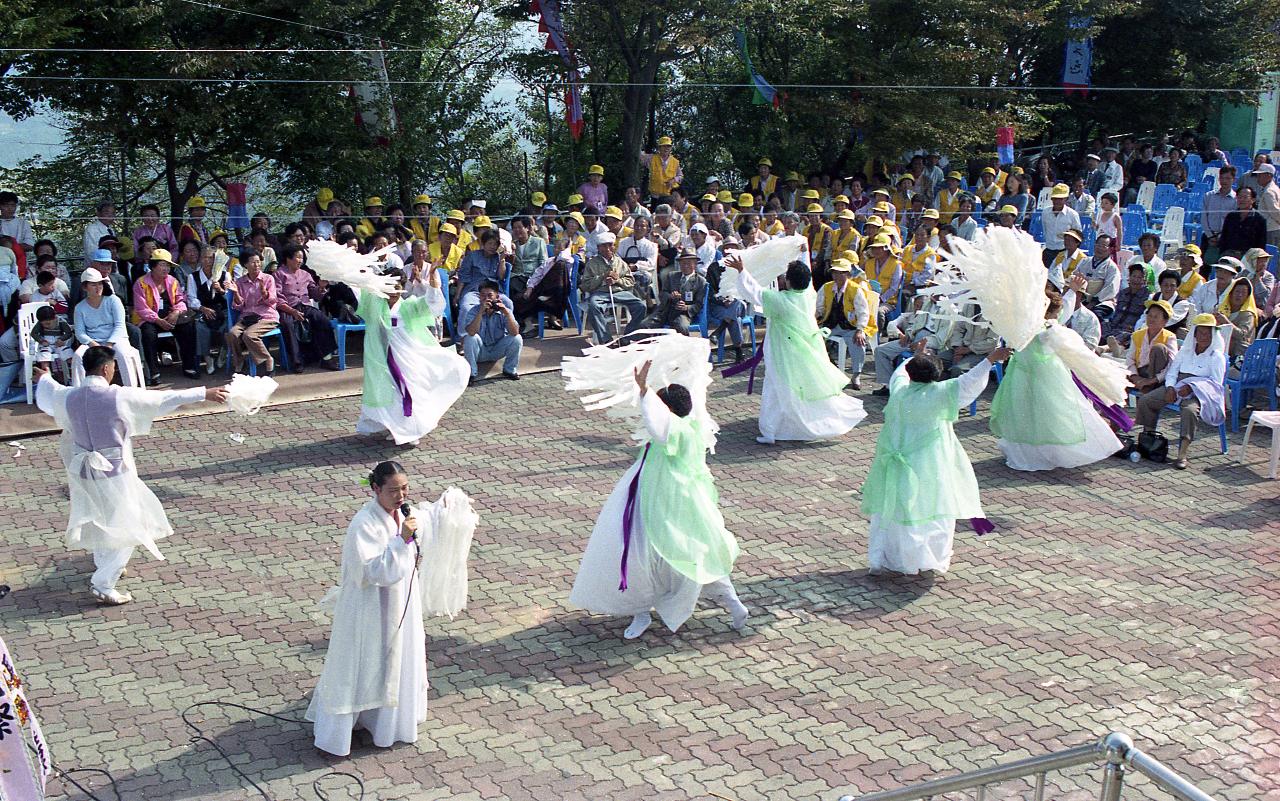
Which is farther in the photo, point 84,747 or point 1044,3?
point 1044,3

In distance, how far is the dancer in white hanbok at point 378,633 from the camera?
634 cm

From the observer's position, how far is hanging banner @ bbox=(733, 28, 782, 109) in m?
18.3

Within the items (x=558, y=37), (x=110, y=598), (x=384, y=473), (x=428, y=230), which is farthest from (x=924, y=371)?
(x=558, y=37)

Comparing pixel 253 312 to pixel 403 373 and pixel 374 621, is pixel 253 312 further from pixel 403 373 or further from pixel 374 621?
pixel 374 621

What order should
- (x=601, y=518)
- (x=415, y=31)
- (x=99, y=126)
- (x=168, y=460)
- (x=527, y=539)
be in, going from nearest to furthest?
(x=601, y=518), (x=527, y=539), (x=168, y=460), (x=99, y=126), (x=415, y=31)

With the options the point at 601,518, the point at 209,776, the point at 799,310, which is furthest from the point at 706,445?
the point at 799,310

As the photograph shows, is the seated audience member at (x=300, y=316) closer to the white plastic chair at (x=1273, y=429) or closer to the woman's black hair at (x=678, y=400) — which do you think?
the woman's black hair at (x=678, y=400)

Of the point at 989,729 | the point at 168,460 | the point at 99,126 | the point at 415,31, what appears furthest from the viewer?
the point at 415,31

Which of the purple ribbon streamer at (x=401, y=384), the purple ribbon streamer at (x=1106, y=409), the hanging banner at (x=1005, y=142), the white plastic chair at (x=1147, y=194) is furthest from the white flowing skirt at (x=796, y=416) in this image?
the white plastic chair at (x=1147, y=194)

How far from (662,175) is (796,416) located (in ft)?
22.6

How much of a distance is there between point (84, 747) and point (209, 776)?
738 millimetres

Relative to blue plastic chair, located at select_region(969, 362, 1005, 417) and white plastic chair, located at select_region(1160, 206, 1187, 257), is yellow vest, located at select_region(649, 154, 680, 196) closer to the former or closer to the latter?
blue plastic chair, located at select_region(969, 362, 1005, 417)

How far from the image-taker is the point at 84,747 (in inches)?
261

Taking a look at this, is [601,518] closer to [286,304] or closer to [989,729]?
[989,729]
